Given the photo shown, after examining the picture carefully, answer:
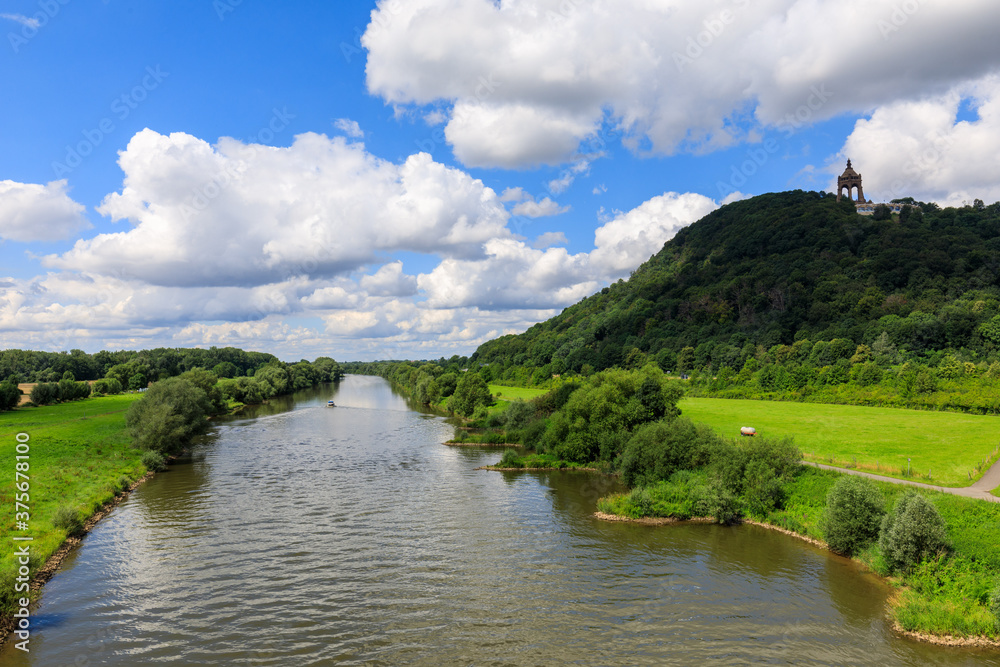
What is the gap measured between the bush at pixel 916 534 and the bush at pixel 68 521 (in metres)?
44.8

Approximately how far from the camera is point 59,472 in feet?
141

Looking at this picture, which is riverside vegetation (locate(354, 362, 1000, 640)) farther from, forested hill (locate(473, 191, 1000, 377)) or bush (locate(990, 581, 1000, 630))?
forested hill (locate(473, 191, 1000, 377))

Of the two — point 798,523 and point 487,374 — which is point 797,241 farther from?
point 798,523

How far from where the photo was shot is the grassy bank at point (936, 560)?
20531 millimetres

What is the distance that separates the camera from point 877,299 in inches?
4535

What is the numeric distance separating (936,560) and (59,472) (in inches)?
2327

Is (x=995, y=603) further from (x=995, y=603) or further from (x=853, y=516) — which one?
(x=853, y=516)

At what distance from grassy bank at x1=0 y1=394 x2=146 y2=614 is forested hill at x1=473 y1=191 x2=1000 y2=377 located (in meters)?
99.2

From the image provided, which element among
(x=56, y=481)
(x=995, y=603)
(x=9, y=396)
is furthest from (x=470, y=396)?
(x=995, y=603)

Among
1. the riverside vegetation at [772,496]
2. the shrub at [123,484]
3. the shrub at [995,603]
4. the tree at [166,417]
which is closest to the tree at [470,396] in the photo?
the riverside vegetation at [772,496]

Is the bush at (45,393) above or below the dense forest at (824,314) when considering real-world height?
below

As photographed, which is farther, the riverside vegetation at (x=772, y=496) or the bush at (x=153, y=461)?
the bush at (x=153, y=461)

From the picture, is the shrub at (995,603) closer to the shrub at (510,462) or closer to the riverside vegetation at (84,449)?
the shrub at (510,462)

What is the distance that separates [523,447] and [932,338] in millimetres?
78946
